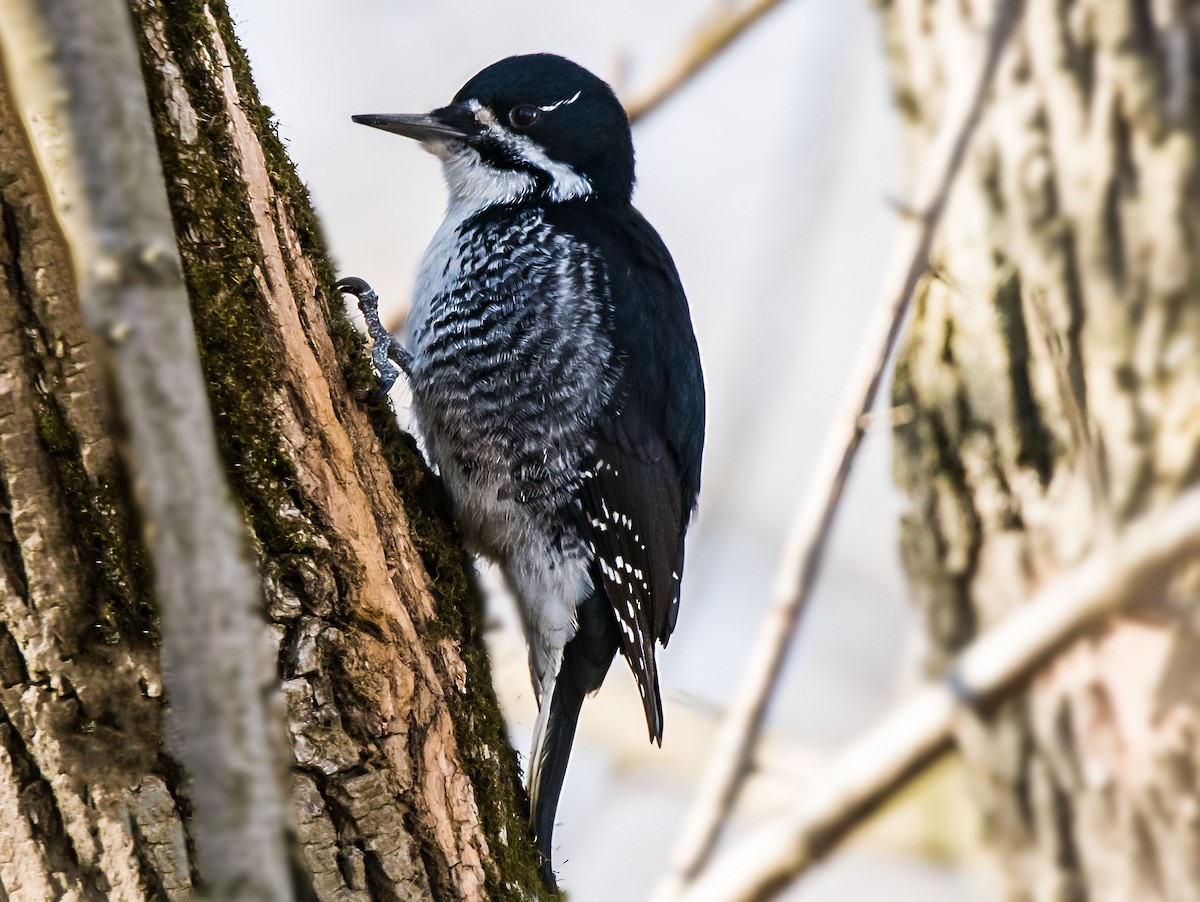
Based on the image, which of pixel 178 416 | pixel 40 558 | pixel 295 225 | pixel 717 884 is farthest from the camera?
pixel 295 225

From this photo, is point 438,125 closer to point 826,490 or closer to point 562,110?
point 562,110

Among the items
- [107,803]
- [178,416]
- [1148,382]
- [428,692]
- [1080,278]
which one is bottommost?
[178,416]

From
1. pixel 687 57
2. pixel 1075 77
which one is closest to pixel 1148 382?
pixel 1075 77

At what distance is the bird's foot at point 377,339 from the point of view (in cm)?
279

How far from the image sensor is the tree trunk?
5.65 feet

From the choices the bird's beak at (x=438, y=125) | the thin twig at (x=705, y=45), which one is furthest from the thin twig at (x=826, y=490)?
the bird's beak at (x=438, y=125)

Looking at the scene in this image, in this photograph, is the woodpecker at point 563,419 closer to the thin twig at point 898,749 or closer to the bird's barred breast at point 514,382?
the bird's barred breast at point 514,382

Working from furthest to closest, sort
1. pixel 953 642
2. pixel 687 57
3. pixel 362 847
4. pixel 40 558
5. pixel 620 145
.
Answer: pixel 620 145 < pixel 687 57 < pixel 953 642 < pixel 362 847 < pixel 40 558

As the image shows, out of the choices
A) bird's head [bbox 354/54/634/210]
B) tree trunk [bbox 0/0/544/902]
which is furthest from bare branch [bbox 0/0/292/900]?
bird's head [bbox 354/54/634/210]

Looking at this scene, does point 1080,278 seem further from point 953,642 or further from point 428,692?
point 428,692

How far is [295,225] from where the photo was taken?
220 cm

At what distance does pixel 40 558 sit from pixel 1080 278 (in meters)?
1.89

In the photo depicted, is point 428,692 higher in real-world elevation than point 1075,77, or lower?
lower

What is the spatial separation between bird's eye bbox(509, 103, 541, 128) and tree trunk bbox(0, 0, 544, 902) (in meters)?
1.17
